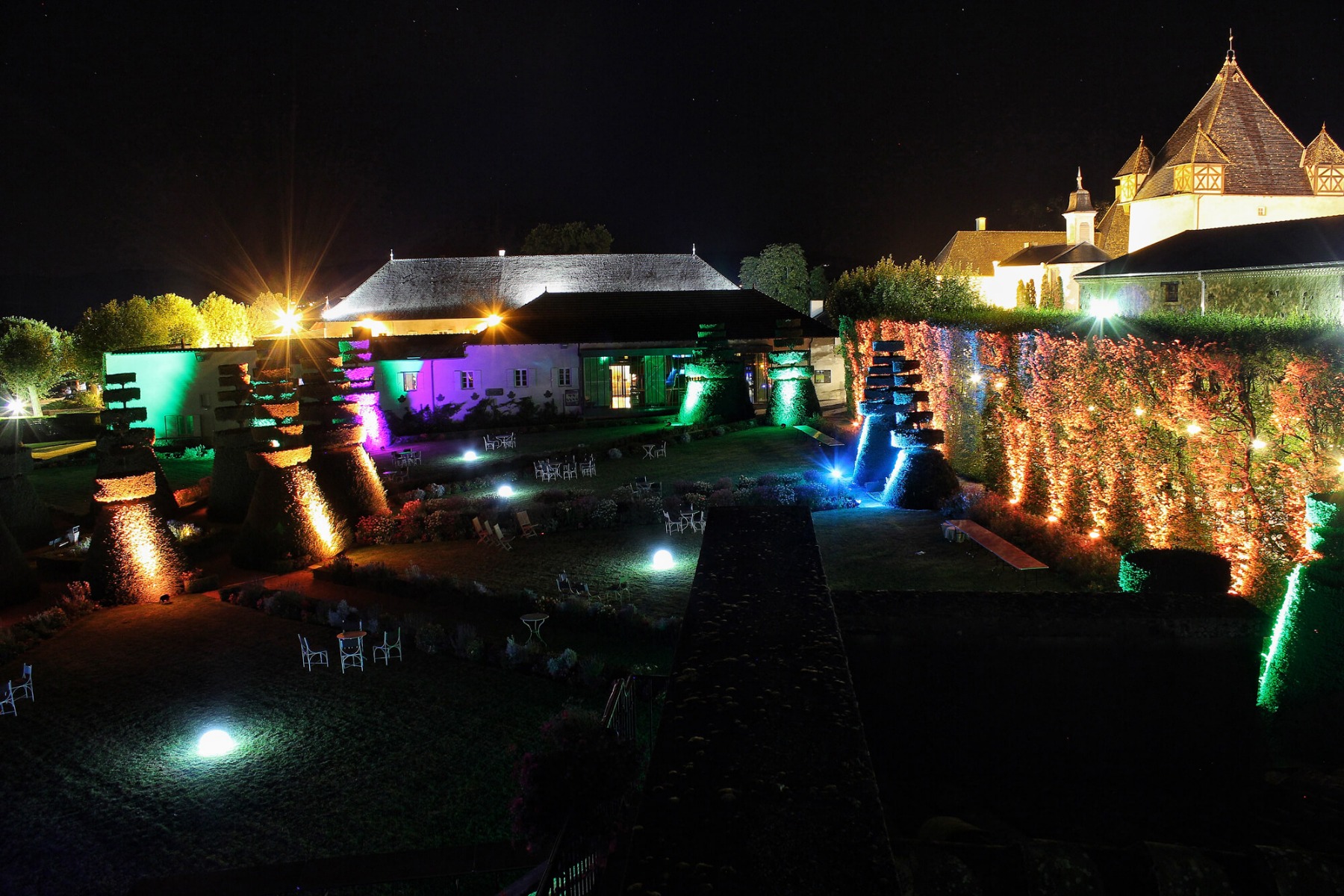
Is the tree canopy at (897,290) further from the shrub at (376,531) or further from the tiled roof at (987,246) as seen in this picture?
the shrub at (376,531)

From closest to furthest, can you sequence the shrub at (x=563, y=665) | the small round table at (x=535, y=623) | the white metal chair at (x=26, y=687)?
the shrub at (x=563, y=665)
the white metal chair at (x=26, y=687)
the small round table at (x=535, y=623)

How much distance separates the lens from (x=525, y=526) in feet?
58.2

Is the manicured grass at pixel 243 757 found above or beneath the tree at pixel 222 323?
beneath

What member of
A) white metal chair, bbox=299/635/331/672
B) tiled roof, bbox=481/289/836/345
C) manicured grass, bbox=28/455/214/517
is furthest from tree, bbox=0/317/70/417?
white metal chair, bbox=299/635/331/672

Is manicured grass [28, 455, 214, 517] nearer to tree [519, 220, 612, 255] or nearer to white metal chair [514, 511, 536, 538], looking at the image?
white metal chair [514, 511, 536, 538]

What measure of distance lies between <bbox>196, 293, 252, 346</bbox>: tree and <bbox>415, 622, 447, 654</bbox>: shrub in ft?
158

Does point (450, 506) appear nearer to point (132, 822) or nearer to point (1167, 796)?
point (132, 822)

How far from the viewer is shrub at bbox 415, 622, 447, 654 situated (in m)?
11.8

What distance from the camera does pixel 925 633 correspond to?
243 inches

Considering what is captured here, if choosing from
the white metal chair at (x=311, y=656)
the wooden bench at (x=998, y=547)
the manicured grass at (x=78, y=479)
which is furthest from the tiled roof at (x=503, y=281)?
the white metal chair at (x=311, y=656)

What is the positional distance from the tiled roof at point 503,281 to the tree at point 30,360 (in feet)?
45.6

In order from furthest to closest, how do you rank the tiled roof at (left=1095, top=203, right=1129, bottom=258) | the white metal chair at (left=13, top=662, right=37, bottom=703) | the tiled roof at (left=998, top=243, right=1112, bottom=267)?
the tiled roof at (left=1095, top=203, right=1129, bottom=258) < the tiled roof at (left=998, top=243, right=1112, bottom=267) < the white metal chair at (left=13, top=662, right=37, bottom=703)

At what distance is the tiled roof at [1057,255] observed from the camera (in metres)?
55.1

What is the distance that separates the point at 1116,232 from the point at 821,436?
39333 mm
